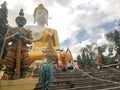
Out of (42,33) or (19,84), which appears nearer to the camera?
(19,84)

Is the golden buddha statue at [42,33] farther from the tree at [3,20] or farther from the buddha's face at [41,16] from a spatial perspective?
the tree at [3,20]

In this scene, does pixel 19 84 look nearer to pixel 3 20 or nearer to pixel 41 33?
pixel 3 20

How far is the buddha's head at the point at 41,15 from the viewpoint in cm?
1816

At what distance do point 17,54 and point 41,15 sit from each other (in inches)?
444

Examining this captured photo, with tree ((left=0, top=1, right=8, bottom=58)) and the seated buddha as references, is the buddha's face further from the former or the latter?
tree ((left=0, top=1, right=8, bottom=58))

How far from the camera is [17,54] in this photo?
724cm

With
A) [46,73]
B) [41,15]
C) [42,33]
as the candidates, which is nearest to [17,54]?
[46,73]

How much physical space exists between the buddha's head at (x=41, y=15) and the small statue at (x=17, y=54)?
34.8ft

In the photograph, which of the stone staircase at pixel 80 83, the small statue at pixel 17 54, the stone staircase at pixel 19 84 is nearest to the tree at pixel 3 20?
the stone staircase at pixel 80 83

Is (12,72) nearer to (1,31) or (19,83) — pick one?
(19,83)

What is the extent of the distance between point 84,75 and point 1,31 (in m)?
7.50

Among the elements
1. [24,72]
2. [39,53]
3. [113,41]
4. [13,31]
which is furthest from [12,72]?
[113,41]

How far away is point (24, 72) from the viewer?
23.9 feet

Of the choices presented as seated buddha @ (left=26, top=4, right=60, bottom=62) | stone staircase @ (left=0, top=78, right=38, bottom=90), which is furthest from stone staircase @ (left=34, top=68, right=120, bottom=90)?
seated buddha @ (left=26, top=4, right=60, bottom=62)
